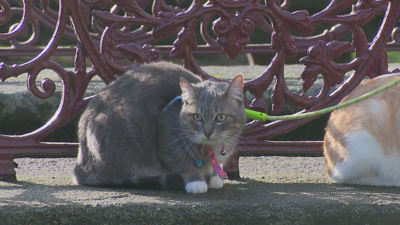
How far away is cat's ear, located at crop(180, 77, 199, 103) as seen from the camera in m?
2.31

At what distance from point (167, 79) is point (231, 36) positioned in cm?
46

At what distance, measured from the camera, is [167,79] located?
2.56 meters

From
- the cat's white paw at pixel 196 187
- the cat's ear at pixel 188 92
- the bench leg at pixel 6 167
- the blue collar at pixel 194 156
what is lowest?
the bench leg at pixel 6 167

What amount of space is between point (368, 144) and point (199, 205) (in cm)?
104

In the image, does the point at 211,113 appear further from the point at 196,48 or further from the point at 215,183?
the point at 196,48

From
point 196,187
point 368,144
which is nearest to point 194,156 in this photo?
point 196,187

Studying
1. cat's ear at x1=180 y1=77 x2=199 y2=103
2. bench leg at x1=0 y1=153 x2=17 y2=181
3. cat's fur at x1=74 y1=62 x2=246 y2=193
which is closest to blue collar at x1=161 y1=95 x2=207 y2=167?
cat's fur at x1=74 y1=62 x2=246 y2=193

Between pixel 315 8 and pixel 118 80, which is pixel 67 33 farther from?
pixel 315 8

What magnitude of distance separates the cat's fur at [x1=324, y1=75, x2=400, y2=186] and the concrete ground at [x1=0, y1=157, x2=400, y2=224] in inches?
3.6

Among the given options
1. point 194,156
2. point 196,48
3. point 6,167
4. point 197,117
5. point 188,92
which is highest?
point 196,48

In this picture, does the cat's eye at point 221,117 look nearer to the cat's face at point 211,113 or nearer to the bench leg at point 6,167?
the cat's face at point 211,113

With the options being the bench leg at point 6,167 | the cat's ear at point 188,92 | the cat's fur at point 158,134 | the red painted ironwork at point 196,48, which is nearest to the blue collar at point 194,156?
the cat's fur at point 158,134

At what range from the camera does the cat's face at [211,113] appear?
230 centimetres

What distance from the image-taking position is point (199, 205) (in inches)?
85.6
